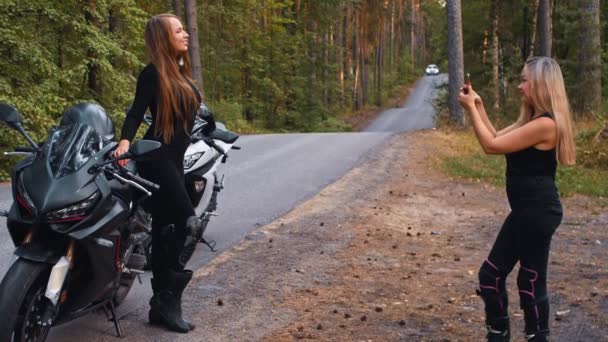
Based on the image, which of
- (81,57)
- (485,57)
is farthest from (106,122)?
(485,57)

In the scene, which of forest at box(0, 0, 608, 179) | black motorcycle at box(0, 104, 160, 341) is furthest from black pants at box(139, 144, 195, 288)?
forest at box(0, 0, 608, 179)

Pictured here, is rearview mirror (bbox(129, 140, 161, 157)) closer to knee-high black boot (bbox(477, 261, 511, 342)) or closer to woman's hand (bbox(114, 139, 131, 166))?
woman's hand (bbox(114, 139, 131, 166))

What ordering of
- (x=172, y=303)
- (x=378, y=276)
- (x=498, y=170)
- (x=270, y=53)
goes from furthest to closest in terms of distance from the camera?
(x=270, y=53) < (x=498, y=170) < (x=378, y=276) < (x=172, y=303)

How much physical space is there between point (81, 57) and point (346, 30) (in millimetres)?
38941

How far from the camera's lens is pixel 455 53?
21547 millimetres

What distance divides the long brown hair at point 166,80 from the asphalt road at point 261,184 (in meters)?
1.50

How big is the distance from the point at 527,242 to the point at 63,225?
273 centimetres

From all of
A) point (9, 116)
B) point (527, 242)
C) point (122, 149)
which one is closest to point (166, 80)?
point (122, 149)

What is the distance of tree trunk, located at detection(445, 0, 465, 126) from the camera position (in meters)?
21.2

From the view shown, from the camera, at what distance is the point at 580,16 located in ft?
81.1

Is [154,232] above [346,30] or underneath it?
underneath

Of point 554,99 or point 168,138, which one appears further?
point 168,138

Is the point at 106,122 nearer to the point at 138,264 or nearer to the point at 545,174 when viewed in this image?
the point at 138,264

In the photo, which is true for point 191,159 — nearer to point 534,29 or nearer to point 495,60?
point 495,60
